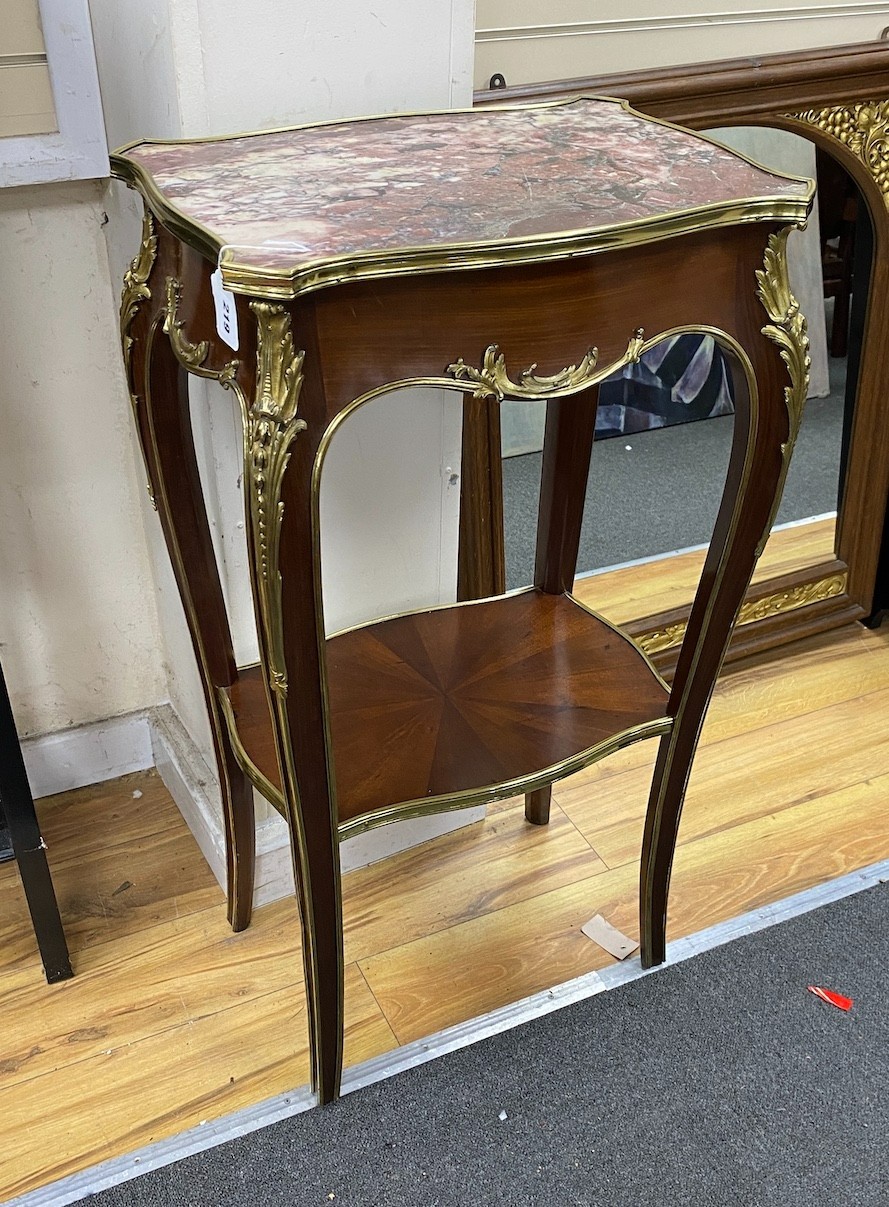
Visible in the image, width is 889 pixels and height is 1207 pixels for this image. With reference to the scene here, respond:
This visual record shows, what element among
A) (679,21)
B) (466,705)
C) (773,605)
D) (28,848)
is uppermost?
(679,21)

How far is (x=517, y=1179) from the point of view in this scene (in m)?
1.14

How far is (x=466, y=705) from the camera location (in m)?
1.24

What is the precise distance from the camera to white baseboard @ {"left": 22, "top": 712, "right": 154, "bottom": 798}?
61.9 inches

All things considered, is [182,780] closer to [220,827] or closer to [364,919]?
[220,827]

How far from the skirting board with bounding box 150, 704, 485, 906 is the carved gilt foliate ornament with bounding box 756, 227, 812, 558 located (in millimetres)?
803

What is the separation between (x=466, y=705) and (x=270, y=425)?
52cm

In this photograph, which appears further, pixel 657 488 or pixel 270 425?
pixel 657 488

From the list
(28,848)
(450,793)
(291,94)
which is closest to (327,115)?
(291,94)

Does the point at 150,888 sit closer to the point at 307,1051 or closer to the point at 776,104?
the point at 307,1051

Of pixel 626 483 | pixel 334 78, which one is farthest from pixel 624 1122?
pixel 334 78

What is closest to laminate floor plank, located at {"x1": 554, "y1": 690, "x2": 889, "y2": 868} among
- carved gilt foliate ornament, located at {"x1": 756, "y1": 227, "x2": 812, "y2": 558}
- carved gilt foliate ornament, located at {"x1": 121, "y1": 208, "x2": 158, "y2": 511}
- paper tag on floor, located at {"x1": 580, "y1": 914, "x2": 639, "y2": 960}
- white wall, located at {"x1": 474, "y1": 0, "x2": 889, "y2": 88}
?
paper tag on floor, located at {"x1": 580, "y1": 914, "x2": 639, "y2": 960}

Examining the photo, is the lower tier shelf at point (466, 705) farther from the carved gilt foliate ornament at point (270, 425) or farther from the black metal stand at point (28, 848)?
the carved gilt foliate ornament at point (270, 425)

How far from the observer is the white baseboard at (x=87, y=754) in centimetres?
157

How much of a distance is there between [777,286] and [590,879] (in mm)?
843
